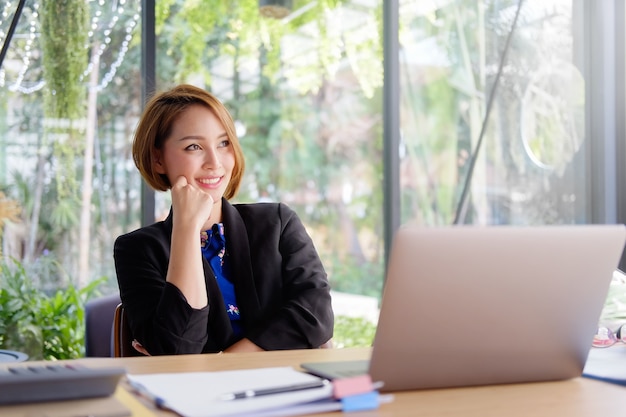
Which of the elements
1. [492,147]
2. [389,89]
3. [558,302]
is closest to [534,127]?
[492,147]

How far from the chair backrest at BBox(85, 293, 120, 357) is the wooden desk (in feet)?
2.51

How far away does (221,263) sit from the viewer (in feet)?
6.90

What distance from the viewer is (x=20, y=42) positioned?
12.0 feet

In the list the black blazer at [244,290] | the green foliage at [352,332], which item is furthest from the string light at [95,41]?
the green foliage at [352,332]

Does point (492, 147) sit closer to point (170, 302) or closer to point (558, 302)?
point (170, 302)

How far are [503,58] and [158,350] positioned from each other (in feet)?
9.86

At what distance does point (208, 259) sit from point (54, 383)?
1.05 metres

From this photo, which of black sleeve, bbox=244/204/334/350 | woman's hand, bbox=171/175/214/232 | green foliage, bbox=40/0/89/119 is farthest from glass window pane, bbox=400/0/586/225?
woman's hand, bbox=171/175/214/232

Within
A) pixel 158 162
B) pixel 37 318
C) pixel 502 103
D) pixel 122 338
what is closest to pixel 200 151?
pixel 158 162

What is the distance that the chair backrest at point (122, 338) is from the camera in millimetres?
1903

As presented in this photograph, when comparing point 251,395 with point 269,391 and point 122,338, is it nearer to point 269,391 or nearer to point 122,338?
point 269,391

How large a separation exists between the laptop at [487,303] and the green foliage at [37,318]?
8.69 feet

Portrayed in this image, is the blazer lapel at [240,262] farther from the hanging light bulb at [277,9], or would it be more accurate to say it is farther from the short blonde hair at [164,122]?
the hanging light bulb at [277,9]

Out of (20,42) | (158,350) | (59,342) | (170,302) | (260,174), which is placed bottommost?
(59,342)
